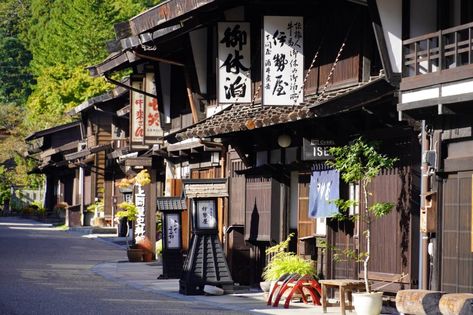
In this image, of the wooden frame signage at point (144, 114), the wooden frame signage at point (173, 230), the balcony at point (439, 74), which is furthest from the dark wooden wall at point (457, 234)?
the wooden frame signage at point (144, 114)

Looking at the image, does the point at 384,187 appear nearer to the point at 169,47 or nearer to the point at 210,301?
the point at 210,301

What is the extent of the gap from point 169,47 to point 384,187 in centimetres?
1109

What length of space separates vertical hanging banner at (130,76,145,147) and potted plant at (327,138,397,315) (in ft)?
52.2

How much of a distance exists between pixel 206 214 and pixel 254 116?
2.39m

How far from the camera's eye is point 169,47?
29500 millimetres

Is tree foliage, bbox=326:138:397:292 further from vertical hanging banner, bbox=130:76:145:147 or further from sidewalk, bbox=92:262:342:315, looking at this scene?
vertical hanging banner, bbox=130:76:145:147

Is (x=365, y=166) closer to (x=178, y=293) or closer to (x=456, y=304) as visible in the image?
(x=456, y=304)

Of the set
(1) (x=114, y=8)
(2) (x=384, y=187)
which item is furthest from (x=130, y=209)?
(1) (x=114, y=8)

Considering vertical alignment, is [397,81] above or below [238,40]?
below

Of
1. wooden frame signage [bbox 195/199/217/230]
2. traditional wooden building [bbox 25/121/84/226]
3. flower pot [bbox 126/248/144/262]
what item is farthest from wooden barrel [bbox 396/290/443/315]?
traditional wooden building [bbox 25/121/84/226]

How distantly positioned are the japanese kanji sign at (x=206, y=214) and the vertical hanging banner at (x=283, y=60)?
3.54 meters

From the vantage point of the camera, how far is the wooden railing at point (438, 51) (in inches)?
646

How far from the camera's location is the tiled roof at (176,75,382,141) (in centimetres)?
2053

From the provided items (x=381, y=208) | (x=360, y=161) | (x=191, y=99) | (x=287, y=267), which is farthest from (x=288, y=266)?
(x=191, y=99)
